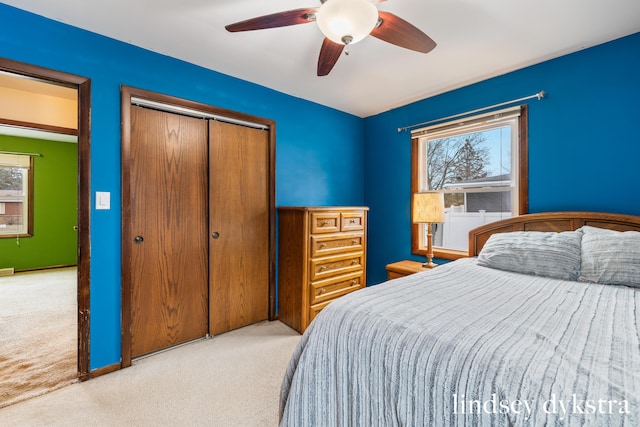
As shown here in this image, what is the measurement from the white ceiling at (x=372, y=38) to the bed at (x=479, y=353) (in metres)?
1.45

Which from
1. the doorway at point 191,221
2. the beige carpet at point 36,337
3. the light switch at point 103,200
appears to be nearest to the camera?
the beige carpet at point 36,337

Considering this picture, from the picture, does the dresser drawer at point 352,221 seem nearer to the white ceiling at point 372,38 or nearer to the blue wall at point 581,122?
the white ceiling at point 372,38

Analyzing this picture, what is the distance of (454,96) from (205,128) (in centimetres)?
249

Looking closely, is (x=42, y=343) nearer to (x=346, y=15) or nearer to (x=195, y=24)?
(x=195, y=24)

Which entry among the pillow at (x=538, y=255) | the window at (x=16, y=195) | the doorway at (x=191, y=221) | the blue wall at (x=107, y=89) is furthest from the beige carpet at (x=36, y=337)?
the pillow at (x=538, y=255)

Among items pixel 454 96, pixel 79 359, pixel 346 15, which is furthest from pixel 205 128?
pixel 454 96

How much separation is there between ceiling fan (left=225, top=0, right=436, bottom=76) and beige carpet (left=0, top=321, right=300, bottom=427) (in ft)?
6.83

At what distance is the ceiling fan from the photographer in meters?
1.26

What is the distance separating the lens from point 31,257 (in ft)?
15.4

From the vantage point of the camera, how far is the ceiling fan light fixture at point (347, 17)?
125 cm

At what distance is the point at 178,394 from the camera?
174 cm

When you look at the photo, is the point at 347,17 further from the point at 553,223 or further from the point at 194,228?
the point at 553,223

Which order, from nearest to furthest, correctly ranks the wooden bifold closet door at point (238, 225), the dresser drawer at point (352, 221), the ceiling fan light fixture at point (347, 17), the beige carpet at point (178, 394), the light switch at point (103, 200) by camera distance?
the ceiling fan light fixture at point (347, 17) → the beige carpet at point (178, 394) → the light switch at point (103, 200) → the wooden bifold closet door at point (238, 225) → the dresser drawer at point (352, 221)

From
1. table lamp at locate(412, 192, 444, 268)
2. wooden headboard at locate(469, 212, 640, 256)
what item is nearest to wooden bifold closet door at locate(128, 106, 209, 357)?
table lamp at locate(412, 192, 444, 268)
